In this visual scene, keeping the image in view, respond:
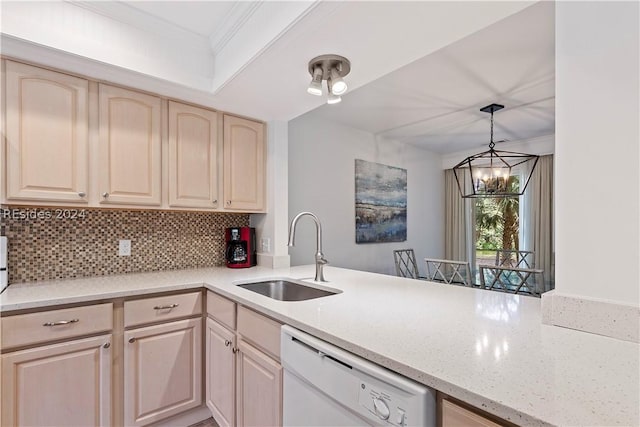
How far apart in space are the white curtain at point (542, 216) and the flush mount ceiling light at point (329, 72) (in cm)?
376

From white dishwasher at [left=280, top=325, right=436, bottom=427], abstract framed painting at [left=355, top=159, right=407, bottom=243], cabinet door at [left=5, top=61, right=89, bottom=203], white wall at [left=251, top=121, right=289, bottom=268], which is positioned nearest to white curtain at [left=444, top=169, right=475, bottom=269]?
abstract framed painting at [left=355, top=159, right=407, bottom=243]

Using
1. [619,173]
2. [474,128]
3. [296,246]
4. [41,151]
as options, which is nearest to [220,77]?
[41,151]

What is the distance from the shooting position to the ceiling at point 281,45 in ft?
4.52

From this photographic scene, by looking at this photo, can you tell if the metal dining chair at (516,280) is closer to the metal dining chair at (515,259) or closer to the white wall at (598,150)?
the metal dining chair at (515,259)

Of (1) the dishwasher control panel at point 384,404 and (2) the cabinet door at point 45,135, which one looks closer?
(1) the dishwasher control panel at point 384,404

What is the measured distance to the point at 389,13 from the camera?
4.31 feet

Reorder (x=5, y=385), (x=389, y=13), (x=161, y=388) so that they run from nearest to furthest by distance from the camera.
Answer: (x=389, y=13), (x=5, y=385), (x=161, y=388)

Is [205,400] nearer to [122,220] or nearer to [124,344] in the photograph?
[124,344]

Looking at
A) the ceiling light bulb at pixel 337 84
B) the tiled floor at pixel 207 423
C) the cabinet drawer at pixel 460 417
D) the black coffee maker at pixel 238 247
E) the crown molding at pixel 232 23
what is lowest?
the tiled floor at pixel 207 423

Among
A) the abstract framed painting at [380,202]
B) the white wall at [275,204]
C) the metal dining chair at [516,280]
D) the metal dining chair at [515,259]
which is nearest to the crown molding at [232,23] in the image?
the white wall at [275,204]

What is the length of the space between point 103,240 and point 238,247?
0.90 metres

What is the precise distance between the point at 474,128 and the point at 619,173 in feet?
9.80

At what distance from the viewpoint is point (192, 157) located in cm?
226

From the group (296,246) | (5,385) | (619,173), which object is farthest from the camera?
(296,246)
